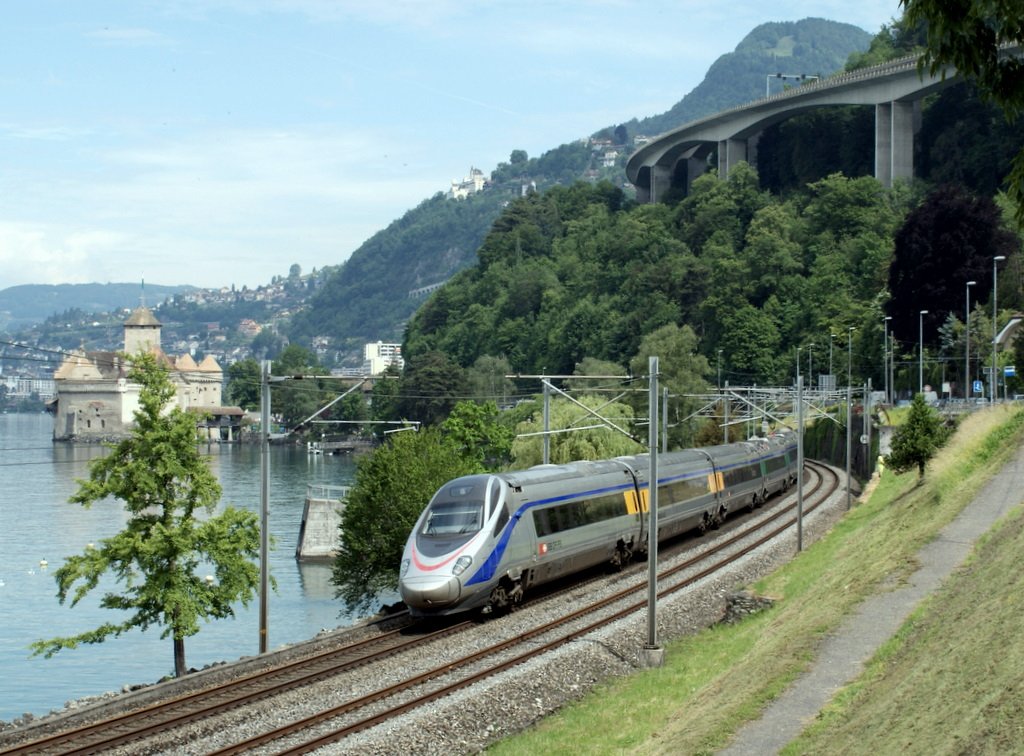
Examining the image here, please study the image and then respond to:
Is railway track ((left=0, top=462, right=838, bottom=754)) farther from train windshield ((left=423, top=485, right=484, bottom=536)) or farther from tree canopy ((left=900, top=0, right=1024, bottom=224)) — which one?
tree canopy ((left=900, top=0, right=1024, bottom=224))

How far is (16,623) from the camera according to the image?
52.9 metres

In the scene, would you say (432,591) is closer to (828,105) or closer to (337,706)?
(337,706)

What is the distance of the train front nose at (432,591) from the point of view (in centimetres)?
2594

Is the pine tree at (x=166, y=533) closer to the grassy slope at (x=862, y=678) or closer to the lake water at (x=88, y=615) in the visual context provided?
the lake water at (x=88, y=615)

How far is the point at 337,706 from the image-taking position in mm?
20016

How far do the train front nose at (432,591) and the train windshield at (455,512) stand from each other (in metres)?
1.47

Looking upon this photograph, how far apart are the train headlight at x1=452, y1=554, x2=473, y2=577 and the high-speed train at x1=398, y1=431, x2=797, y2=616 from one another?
0.06 ft

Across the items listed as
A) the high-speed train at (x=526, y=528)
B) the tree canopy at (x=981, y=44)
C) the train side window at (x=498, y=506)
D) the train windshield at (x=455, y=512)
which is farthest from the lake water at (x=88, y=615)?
the tree canopy at (x=981, y=44)

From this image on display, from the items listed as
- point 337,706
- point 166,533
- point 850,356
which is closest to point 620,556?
point 166,533

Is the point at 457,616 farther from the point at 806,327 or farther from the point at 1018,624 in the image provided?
the point at 806,327

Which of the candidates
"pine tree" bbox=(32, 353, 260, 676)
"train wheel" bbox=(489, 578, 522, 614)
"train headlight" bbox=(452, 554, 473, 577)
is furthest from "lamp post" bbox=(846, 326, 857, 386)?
"train headlight" bbox=(452, 554, 473, 577)

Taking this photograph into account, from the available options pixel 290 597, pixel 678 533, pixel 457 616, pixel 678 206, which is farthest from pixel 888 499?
pixel 678 206

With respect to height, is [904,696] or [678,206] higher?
[678,206]

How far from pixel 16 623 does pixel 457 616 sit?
3101cm
